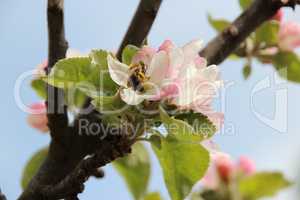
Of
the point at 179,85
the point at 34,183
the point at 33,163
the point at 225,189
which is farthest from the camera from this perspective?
the point at 225,189

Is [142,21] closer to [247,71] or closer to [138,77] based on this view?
[138,77]

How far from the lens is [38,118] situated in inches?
58.7

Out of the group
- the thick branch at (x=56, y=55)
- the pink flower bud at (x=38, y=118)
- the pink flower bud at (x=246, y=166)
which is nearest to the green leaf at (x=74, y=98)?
the thick branch at (x=56, y=55)

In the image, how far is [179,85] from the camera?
929 millimetres

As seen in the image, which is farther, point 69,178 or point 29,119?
point 29,119

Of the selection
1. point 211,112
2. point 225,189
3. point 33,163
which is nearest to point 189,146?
point 211,112

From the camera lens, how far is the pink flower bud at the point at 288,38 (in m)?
1.58

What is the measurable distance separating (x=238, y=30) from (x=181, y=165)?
486 millimetres

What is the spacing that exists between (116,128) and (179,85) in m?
0.13

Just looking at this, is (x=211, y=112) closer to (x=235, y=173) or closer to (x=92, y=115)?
(x=92, y=115)

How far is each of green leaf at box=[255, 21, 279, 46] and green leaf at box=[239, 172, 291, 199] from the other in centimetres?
35

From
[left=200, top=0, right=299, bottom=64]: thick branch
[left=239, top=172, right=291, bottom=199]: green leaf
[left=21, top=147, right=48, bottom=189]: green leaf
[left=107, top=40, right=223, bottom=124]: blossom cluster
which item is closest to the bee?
[left=107, top=40, right=223, bottom=124]: blossom cluster

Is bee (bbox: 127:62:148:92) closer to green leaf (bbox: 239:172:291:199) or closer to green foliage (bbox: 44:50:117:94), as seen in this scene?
green foliage (bbox: 44:50:117:94)

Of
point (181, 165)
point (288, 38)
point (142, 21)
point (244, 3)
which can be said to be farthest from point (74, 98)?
point (288, 38)
